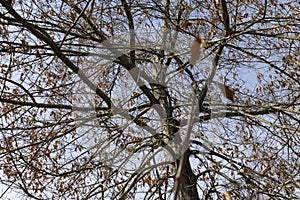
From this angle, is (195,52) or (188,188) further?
(188,188)

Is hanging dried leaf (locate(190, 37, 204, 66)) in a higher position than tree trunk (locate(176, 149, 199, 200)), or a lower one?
lower

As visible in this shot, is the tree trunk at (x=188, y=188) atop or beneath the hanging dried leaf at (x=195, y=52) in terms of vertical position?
atop

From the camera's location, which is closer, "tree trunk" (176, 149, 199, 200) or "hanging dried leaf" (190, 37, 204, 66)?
"hanging dried leaf" (190, 37, 204, 66)

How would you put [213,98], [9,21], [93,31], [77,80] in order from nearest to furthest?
1. [9,21]
2. [213,98]
3. [93,31]
4. [77,80]

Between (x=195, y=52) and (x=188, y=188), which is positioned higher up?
(x=188, y=188)

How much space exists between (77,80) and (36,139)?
3.45ft

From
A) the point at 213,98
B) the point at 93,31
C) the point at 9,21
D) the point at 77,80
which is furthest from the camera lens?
the point at 77,80

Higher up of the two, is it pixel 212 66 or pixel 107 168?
pixel 212 66

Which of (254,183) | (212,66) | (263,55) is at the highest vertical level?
(263,55)

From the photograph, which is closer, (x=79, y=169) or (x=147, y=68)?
(x=79, y=169)

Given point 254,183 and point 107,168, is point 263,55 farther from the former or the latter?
point 107,168

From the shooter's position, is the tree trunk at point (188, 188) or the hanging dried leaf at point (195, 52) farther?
the tree trunk at point (188, 188)

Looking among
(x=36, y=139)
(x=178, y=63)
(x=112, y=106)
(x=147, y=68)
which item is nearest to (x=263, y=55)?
(x=178, y=63)

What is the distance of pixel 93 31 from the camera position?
4.72 m
